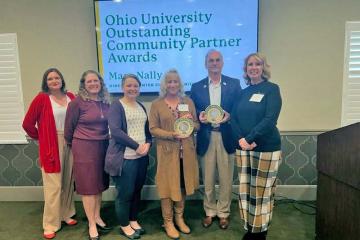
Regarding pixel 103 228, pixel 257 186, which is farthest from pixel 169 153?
pixel 103 228

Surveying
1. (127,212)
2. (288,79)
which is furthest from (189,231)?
(288,79)

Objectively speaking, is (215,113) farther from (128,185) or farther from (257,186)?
(128,185)

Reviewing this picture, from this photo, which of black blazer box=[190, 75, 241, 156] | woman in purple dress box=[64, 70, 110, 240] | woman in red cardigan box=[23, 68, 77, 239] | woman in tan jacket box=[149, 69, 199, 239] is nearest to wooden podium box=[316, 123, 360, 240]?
black blazer box=[190, 75, 241, 156]

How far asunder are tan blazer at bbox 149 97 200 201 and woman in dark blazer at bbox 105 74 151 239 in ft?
0.41

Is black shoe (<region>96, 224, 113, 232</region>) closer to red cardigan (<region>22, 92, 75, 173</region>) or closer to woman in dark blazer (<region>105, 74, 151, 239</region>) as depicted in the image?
woman in dark blazer (<region>105, 74, 151, 239</region>)

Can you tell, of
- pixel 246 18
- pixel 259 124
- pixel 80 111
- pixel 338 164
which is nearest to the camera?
pixel 338 164

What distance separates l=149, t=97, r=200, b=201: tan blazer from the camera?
245 centimetres

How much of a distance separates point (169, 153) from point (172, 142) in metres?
0.10

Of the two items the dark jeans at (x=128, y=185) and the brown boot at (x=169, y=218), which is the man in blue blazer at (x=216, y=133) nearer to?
the brown boot at (x=169, y=218)

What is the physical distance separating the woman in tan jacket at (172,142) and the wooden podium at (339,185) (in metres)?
1.00

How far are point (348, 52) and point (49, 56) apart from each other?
319 centimetres

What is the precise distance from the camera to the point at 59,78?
2.62 metres

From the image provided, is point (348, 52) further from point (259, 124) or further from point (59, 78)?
point (59, 78)

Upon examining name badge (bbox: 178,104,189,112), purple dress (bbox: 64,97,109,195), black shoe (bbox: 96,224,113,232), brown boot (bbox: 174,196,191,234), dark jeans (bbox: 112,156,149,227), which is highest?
name badge (bbox: 178,104,189,112)
